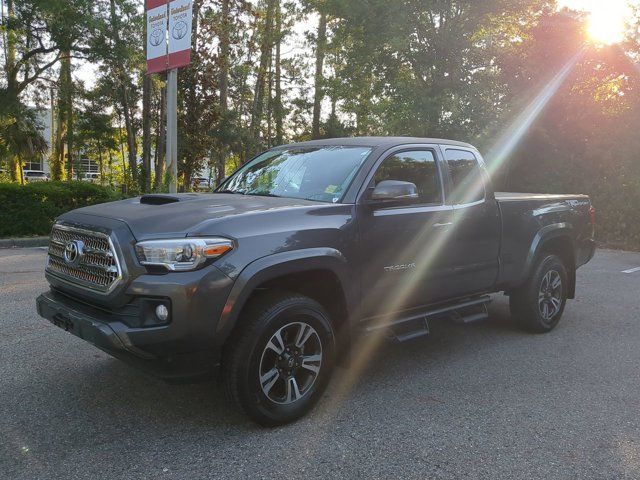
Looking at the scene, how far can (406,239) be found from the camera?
4164 mm

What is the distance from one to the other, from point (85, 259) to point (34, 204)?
987 centimetres

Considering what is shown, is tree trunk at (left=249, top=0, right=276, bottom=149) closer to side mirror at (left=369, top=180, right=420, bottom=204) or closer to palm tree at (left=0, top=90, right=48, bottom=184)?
palm tree at (left=0, top=90, right=48, bottom=184)

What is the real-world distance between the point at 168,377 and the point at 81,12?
20803 millimetres

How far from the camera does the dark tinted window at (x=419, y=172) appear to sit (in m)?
4.38

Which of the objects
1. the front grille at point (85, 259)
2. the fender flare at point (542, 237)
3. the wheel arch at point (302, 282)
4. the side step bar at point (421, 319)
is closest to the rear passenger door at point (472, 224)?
the side step bar at point (421, 319)

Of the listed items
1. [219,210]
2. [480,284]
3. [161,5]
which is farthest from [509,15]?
[219,210]

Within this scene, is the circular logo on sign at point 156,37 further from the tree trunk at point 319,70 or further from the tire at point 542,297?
the tree trunk at point 319,70

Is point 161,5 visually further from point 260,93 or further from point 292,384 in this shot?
point 260,93

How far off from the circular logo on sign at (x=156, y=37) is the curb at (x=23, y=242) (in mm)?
4753

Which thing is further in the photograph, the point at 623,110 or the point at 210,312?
the point at 623,110

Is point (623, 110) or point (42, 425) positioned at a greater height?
point (623, 110)

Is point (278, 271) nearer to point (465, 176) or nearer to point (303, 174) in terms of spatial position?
point (303, 174)

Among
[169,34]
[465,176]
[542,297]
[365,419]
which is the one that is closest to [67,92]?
[169,34]

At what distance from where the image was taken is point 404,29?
20.6m
